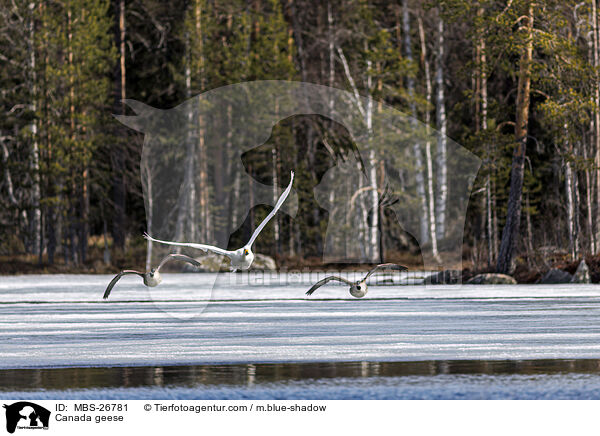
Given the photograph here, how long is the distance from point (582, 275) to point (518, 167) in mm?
4444

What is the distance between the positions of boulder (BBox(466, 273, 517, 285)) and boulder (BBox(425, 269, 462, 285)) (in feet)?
2.16

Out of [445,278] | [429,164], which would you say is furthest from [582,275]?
[429,164]

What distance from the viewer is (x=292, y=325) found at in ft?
48.5

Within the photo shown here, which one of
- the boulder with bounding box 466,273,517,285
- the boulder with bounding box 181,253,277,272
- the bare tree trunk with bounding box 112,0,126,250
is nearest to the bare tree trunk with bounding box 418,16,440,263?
the boulder with bounding box 181,253,277,272

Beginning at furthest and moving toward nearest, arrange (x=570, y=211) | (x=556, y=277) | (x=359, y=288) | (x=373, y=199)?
(x=373, y=199)
(x=570, y=211)
(x=556, y=277)
(x=359, y=288)

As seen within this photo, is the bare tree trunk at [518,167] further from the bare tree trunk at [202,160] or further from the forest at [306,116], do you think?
the bare tree trunk at [202,160]

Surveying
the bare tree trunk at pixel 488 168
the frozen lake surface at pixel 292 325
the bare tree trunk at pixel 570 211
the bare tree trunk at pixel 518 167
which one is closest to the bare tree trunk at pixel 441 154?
the bare tree trunk at pixel 488 168

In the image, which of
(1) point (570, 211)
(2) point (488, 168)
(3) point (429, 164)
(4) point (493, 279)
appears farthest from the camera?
(3) point (429, 164)

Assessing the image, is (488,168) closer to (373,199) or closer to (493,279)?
(493,279)

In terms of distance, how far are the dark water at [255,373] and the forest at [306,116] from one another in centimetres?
1860

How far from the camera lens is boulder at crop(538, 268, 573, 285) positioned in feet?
87.1

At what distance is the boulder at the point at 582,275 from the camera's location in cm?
2621

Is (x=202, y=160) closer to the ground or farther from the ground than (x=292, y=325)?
farther from the ground

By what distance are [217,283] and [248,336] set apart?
637 inches
